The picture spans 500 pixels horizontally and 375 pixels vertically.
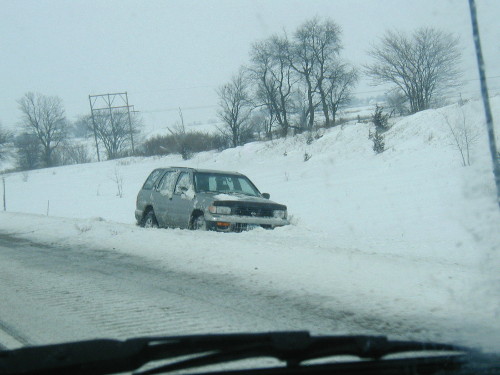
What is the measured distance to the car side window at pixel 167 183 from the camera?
13.9 meters

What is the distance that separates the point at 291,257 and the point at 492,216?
9.82 feet

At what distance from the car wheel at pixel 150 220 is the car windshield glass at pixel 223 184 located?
1789mm

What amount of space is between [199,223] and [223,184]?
4.58ft

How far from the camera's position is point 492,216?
28.8ft

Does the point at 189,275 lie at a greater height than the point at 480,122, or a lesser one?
lesser

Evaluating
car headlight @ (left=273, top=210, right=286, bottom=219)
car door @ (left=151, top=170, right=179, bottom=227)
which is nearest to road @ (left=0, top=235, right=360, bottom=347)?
car headlight @ (left=273, top=210, right=286, bottom=219)

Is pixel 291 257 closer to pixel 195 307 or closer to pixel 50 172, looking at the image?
pixel 195 307

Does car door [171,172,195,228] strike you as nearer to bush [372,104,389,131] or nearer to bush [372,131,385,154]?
bush [372,131,385,154]

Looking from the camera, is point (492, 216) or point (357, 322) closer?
point (357, 322)

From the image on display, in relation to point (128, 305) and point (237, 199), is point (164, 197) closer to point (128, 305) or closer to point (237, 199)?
point (237, 199)

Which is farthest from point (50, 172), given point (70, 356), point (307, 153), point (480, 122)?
point (70, 356)

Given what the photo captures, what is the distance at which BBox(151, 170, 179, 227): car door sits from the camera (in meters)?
13.7

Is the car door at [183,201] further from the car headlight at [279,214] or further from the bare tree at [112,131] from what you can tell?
the bare tree at [112,131]

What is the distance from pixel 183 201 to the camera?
43.0 feet
